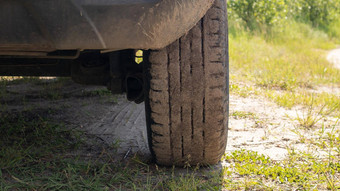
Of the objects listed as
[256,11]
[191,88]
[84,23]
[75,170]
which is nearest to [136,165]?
[75,170]

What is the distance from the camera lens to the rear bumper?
1138mm

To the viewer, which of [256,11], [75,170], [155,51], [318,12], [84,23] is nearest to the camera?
[84,23]

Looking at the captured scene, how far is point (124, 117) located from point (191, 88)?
1268mm

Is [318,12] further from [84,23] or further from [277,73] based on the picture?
[84,23]

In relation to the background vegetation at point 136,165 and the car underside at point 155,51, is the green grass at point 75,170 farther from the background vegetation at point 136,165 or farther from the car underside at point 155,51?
the car underside at point 155,51

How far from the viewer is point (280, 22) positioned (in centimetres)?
894

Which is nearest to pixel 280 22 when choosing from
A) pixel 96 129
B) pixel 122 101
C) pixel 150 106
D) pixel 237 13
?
pixel 237 13

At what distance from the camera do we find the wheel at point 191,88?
1.50 metres

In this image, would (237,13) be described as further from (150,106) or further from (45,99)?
(150,106)

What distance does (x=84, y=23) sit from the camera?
3.83 feet

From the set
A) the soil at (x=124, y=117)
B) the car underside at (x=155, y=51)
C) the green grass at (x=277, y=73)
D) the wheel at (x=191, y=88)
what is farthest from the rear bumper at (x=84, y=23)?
the green grass at (x=277, y=73)

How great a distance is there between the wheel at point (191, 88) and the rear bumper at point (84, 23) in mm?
225

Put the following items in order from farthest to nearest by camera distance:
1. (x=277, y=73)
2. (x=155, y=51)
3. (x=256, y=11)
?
(x=256, y=11)
(x=277, y=73)
(x=155, y=51)

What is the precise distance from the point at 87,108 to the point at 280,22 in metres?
7.12
